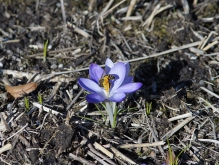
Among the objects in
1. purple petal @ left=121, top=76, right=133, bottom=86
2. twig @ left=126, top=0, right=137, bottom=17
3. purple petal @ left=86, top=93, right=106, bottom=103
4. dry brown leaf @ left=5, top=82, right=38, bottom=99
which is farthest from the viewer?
twig @ left=126, top=0, right=137, bottom=17

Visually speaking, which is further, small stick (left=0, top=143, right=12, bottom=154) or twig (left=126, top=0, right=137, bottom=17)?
twig (left=126, top=0, right=137, bottom=17)

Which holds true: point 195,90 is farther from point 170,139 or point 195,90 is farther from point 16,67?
point 16,67

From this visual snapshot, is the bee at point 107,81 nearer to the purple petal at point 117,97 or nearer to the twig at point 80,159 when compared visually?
the purple petal at point 117,97

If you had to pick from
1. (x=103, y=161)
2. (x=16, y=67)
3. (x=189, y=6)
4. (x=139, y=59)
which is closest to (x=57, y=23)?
(x=16, y=67)

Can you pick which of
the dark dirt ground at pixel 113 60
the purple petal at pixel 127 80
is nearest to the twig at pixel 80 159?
the dark dirt ground at pixel 113 60

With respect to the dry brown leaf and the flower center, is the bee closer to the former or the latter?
the flower center

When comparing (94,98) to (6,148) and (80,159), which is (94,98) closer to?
(80,159)

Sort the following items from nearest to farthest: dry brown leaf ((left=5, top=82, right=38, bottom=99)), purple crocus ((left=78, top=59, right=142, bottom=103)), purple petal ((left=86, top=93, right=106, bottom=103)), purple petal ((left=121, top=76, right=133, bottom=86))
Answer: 1. purple petal ((left=86, top=93, right=106, bottom=103))
2. purple crocus ((left=78, top=59, right=142, bottom=103))
3. purple petal ((left=121, top=76, right=133, bottom=86))
4. dry brown leaf ((left=5, top=82, right=38, bottom=99))

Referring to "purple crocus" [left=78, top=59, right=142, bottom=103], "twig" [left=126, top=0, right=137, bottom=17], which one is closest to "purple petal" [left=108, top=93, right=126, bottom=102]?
"purple crocus" [left=78, top=59, right=142, bottom=103]
